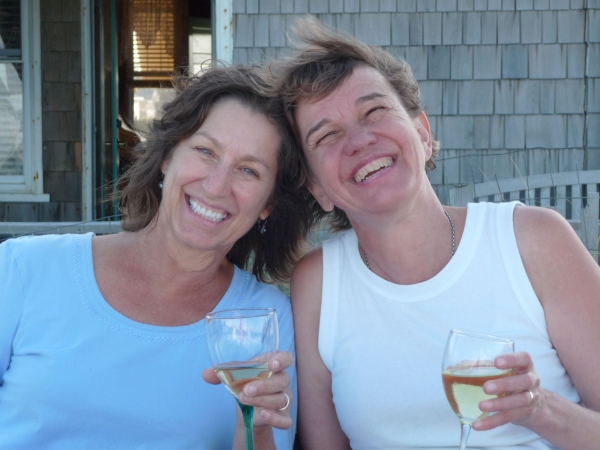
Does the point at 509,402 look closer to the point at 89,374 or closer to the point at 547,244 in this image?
the point at 547,244

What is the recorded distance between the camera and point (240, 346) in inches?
64.8

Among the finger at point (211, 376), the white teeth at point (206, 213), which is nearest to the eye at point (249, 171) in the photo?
the white teeth at point (206, 213)

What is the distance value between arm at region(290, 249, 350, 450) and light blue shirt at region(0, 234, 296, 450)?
68 millimetres

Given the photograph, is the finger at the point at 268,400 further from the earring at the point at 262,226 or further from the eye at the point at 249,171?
the earring at the point at 262,226

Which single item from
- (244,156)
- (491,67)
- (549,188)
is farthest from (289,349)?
(491,67)

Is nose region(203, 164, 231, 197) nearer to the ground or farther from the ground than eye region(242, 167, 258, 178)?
nearer to the ground

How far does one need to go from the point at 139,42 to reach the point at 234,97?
7498mm

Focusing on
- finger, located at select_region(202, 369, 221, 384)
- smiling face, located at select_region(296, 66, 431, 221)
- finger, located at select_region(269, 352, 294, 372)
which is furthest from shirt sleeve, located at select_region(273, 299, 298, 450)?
finger, located at select_region(269, 352, 294, 372)

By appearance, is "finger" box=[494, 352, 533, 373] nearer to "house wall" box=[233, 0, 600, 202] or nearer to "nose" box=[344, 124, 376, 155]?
"nose" box=[344, 124, 376, 155]

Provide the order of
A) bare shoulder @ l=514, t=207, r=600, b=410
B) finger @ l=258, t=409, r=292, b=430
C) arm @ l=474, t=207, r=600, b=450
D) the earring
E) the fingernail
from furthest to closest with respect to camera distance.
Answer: the earring, bare shoulder @ l=514, t=207, r=600, b=410, arm @ l=474, t=207, r=600, b=450, finger @ l=258, t=409, r=292, b=430, the fingernail

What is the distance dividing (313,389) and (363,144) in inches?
30.5

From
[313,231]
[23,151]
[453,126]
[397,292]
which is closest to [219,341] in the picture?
[397,292]

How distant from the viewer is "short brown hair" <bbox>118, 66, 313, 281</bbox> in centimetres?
236

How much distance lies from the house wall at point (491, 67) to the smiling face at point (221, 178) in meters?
4.49
